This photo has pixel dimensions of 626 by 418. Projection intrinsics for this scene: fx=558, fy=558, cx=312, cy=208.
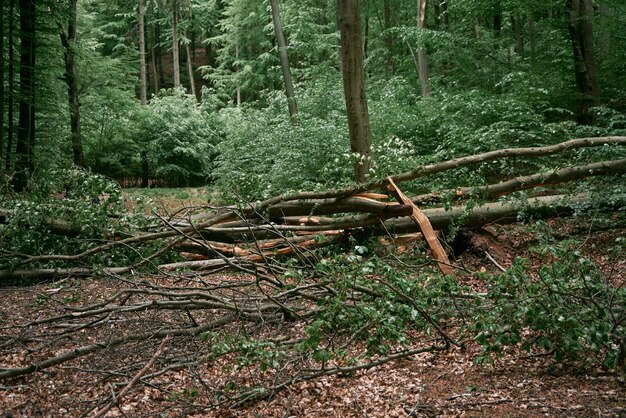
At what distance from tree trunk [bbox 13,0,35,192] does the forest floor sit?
24.9 ft

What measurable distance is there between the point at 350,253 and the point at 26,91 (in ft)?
26.5

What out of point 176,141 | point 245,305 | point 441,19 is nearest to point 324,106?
point 176,141

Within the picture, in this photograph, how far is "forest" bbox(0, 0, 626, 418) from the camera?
3.91 metres

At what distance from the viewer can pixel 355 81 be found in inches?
345

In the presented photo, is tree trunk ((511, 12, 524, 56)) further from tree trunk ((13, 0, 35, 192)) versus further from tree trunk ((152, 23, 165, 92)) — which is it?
tree trunk ((152, 23, 165, 92))

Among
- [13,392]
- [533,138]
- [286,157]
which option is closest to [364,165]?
[533,138]

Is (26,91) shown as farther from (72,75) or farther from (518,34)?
(518,34)

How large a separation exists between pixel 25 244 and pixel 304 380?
5.33 m

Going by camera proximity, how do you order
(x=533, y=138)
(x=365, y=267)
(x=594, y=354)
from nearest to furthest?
(x=594, y=354), (x=365, y=267), (x=533, y=138)

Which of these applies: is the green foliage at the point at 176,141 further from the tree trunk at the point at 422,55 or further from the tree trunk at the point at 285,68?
the tree trunk at the point at 422,55

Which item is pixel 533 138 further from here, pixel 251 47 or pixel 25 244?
pixel 251 47

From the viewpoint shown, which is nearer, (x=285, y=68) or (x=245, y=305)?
(x=245, y=305)

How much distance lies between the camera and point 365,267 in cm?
436

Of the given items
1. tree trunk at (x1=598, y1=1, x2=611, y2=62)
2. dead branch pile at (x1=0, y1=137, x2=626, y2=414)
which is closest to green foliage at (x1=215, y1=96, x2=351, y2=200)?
dead branch pile at (x1=0, y1=137, x2=626, y2=414)
